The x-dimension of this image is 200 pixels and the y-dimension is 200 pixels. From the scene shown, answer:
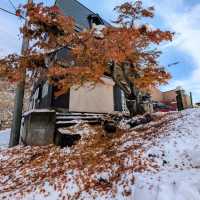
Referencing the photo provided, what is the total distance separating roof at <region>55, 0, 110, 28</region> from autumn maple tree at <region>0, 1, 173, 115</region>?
5.84 m

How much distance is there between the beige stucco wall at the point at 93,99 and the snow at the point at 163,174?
5646 millimetres

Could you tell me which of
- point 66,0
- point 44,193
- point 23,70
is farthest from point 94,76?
point 66,0

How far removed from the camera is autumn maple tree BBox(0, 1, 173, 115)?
22.5 ft

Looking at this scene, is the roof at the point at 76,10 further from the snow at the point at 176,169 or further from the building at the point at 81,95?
the snow at the point at 176,169

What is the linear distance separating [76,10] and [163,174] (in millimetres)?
14087

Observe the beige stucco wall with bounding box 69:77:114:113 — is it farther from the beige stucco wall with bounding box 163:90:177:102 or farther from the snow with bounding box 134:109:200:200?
the beige stucco wall with bounding box 163:90:177:102

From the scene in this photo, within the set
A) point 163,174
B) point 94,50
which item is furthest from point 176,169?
point 94,50

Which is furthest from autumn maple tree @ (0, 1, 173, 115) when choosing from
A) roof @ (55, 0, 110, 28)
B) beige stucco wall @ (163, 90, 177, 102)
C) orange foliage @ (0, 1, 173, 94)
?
beige stucco wall @ (163, 90, 177, 102)

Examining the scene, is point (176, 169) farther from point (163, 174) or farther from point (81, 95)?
point (81, 95)

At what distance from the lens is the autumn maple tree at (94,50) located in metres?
6.87

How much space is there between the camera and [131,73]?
863 cm

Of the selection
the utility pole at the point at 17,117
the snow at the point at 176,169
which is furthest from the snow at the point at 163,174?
the utility pole at the point at 17,117

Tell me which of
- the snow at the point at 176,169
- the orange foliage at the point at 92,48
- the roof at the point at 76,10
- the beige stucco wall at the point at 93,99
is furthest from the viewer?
the roof at the point at 76,10

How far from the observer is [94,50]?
22.6 feet
